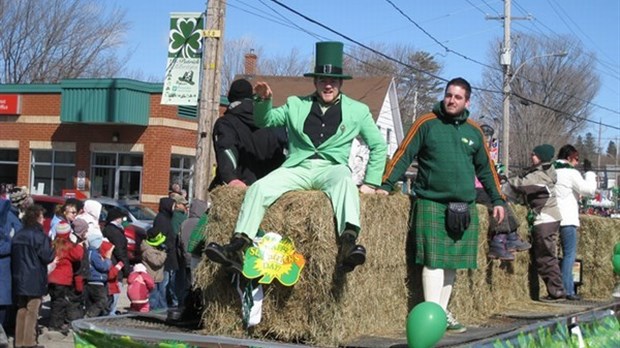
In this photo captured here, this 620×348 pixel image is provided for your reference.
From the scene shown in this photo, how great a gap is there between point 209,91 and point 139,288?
12.6 ft

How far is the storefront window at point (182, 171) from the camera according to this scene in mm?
29484

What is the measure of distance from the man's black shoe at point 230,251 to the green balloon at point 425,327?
1096 millimetres

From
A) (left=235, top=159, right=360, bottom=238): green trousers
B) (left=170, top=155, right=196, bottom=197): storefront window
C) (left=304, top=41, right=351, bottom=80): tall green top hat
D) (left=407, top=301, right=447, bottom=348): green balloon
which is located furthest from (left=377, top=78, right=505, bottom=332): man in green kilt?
(left=170, top=155, right=196, bottom=197): storefront window

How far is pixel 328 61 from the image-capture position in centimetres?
570

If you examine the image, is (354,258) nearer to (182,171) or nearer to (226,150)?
(226,150)

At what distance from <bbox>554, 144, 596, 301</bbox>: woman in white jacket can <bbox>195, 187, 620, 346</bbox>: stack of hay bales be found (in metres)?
3.16

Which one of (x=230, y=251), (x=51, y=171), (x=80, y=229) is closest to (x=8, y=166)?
(x=51, y=171)

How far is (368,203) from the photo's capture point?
5.41m

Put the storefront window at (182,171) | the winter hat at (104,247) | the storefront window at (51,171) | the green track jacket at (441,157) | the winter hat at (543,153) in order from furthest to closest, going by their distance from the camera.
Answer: the storefront window at (51,171) → the storefront window at (182,171) → the winter hat at (104,247) → the winter hat at (543,153) → the green track jacket at (441,157)

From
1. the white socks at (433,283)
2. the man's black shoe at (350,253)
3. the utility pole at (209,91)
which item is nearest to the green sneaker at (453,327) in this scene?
the white socks at (433,283)

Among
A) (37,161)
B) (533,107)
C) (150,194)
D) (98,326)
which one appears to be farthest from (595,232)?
(533,107)

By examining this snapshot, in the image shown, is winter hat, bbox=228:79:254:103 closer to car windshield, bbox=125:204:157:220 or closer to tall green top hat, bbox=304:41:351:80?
tall green top hat, bbox=304:41:351:80

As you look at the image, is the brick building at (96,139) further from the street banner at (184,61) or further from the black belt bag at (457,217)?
the black belt bag at (457,217)

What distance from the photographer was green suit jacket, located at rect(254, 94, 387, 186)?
18.6ft
